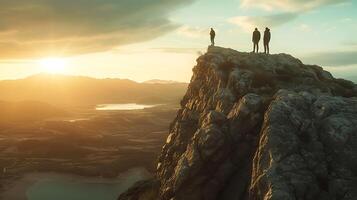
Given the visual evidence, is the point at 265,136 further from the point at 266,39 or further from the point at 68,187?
the point at 68,187

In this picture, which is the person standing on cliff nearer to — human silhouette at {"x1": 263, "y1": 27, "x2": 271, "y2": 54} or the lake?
human silhouette at {"x1": 263, "y1": 27, "x2": 271, "y2": 54}

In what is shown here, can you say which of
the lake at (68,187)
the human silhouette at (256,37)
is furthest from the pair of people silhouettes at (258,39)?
the lake at (68,187)

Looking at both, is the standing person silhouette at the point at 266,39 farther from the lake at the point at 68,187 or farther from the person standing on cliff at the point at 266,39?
the lake at the point at 68,187

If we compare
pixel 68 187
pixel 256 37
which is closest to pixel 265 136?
pixel 256 37

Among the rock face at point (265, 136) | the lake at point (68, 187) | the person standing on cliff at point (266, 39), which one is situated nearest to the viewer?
the rock face at point (265, 136)

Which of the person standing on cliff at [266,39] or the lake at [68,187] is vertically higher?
the person standing on cliff at [266,39]

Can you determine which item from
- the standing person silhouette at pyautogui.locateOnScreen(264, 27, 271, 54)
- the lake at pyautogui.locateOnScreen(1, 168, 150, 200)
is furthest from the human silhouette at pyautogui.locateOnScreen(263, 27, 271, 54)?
the lake at pyautogui.locateOnScreen(1, 168, 150, 200)

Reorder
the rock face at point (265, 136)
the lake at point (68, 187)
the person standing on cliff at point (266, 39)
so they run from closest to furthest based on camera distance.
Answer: the rock face at point (265, 136), the person standing on cliff at point (266, 39), the lake at point (68, 187)
